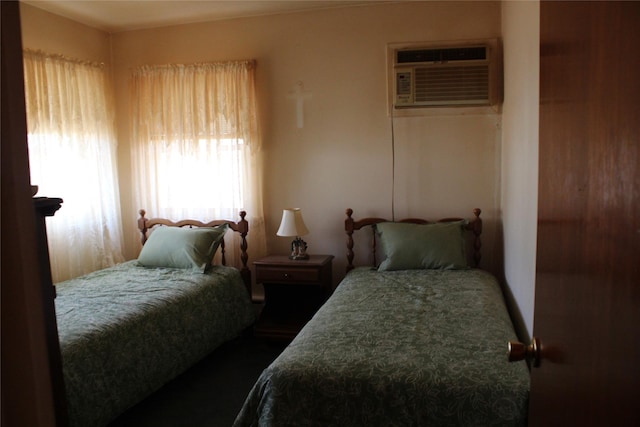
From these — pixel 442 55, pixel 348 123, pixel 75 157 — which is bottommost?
pixel 75 157

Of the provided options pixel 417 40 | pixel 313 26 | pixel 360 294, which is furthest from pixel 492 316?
pixel 313 26

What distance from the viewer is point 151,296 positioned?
2881mm

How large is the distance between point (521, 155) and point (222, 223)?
88.6 inches

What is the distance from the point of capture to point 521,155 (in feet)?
8.00

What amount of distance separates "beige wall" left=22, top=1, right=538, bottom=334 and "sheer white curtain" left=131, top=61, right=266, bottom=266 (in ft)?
0.43

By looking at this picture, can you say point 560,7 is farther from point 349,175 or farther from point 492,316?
point 349,175

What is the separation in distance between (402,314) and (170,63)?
2815mm

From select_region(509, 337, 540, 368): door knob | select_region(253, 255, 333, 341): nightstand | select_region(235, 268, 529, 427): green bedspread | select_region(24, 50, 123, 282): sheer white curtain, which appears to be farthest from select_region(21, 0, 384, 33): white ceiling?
select_region(509, 337, 540, 368): door knob

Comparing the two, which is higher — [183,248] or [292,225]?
[292,225]

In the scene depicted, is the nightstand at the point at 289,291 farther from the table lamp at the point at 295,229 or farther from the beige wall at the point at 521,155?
the beige wall at the point at 521,155

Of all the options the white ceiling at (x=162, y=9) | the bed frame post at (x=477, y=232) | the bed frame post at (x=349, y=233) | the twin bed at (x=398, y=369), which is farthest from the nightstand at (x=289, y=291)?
the white ceiling at (x=162, y=9)

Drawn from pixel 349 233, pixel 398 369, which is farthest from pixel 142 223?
pixel 398 369

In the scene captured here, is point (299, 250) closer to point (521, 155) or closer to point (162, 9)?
point (521, 155)

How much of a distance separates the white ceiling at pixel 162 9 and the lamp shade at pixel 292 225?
1.50 metres
